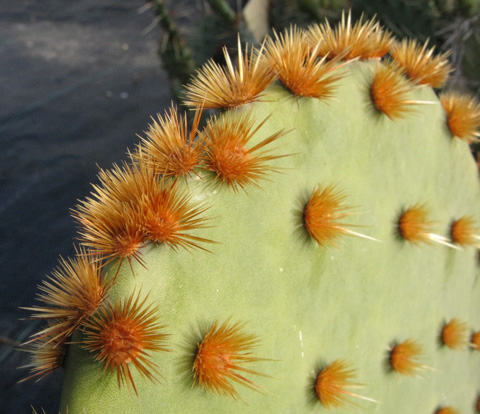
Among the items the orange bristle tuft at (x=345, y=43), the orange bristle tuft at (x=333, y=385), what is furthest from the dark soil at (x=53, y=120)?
the orange bristle tuft at (x=345, y=43)

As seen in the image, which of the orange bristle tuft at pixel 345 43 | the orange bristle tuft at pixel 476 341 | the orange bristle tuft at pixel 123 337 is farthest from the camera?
the orange bristle tuft at pixel 476 341

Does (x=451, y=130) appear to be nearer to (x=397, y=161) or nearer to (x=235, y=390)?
(x=397, y=161)

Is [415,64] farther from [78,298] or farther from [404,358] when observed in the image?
[78,298]

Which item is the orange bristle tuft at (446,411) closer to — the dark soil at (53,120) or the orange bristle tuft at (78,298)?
the orange bristle tuft at (78,298)

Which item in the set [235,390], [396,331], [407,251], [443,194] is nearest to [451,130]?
[443,194]

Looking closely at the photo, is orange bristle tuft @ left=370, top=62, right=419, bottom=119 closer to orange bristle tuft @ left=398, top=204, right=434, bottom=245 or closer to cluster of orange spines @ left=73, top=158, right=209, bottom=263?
orange bristle tuft @ left=398, top=204, right=434, bottom=245

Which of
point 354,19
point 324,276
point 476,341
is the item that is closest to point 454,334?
point 476,341

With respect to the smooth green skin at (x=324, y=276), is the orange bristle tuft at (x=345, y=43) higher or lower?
higher
